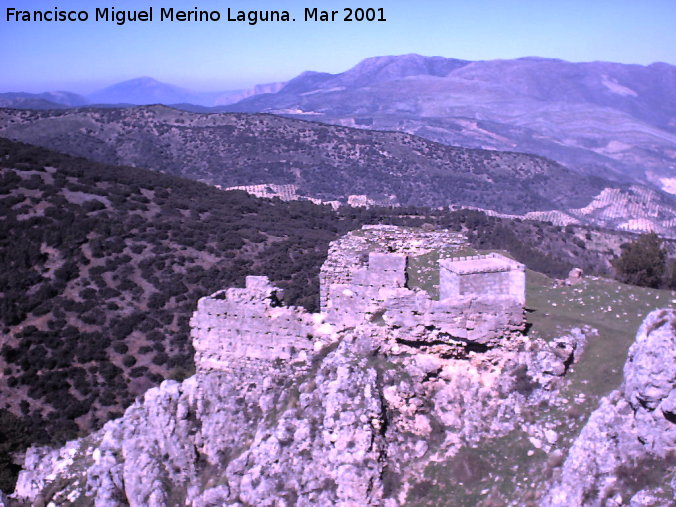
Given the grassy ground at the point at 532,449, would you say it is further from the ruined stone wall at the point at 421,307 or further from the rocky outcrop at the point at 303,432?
the ruined stone wall at the point at 421,307

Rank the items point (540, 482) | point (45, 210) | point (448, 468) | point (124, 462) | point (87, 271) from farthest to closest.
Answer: point (45, 210)
point (87, 271)
point (124, 462)
point (448, 468)
point (540, 482)

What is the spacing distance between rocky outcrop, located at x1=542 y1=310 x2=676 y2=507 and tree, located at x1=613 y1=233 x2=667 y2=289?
16263 mm

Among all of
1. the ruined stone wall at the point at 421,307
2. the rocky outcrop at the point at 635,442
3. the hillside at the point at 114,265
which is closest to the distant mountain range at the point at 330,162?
the hillside at the point at 114,265

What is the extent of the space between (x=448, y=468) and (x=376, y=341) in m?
2.61

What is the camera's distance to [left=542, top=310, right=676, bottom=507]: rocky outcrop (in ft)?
27.8

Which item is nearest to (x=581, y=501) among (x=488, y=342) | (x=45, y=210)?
(x=488, y=342)

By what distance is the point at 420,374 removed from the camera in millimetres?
11805

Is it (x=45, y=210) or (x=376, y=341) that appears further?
(x=45, y=210)

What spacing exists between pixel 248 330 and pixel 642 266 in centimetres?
1756

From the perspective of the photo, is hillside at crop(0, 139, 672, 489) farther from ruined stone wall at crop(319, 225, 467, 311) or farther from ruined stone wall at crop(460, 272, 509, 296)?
ruined stone wall at crop(460, 272, 509, 296)

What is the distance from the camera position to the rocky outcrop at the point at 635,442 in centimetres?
846

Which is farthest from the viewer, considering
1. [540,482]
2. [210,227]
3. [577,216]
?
[577,216]

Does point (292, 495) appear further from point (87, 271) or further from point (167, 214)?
point (167, 214)

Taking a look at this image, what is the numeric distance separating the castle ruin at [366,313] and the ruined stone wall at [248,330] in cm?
2
